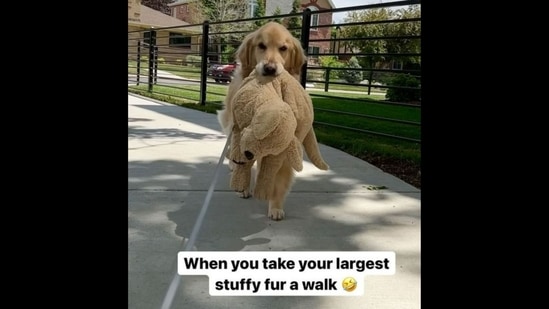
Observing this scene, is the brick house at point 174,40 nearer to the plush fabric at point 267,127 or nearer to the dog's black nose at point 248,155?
the plush fabric at point 267,127

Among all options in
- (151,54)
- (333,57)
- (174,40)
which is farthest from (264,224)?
(174,40)

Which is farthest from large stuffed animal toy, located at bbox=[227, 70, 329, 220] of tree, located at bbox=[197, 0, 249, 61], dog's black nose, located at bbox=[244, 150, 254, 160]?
tree, located at bbox=[197, 0, 249, 61]

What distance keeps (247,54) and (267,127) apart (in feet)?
3.14

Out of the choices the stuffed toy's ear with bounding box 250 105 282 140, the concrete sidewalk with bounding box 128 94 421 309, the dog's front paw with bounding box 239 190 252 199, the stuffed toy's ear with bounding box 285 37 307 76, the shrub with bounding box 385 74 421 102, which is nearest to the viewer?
the concrete sidewalk with bounding box 128 94 421 309

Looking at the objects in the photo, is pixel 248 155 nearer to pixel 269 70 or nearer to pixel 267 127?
pixel 267 127

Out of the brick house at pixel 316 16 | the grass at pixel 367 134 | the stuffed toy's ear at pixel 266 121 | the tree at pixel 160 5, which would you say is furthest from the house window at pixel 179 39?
the stuffed toy's ear at pixel 266 121

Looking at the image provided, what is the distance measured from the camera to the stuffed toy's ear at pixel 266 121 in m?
2.07

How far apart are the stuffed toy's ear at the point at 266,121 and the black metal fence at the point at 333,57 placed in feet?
5.79

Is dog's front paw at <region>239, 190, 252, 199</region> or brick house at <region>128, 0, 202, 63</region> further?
brick house at <region>128, 0, 202, 63</region>

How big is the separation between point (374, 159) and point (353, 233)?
84.2 inches

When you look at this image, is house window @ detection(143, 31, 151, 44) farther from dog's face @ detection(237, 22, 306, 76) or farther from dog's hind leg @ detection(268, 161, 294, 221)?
dog's hind leg @ detection(268, 161, 294, 221)

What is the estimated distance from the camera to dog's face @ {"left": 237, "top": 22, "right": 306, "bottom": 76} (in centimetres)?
264
